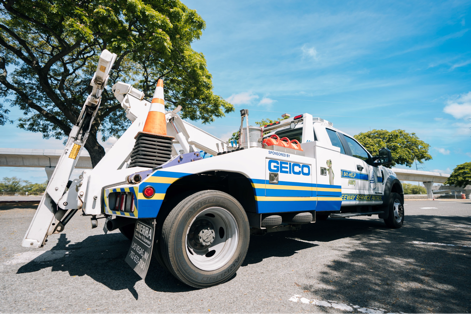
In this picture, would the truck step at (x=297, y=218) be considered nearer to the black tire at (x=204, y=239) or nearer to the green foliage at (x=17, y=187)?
the black tire at (x=204, y=239)

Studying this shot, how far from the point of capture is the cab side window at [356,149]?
5547mm

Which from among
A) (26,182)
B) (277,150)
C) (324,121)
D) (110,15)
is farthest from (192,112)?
(26,182)

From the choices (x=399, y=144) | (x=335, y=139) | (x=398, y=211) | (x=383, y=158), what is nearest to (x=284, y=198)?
(x=335, y=139)

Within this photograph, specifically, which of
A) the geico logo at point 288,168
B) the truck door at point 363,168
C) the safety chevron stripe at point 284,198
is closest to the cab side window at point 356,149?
the truck door at point 363,168

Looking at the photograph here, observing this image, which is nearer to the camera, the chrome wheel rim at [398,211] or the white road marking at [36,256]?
the white road marking at [36,256]

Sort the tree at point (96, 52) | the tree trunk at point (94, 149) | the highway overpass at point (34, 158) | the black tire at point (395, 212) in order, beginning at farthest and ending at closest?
1. the highway overpass at point (34, 158)
2. the tree trunk at point (94, 149)
3. the tree at point (96, 52)
4. the black tire at point (395, 212)

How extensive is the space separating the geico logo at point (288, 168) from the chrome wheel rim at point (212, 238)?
92cm

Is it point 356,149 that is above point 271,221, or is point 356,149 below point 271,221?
above

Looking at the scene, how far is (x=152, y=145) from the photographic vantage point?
10.5 feet

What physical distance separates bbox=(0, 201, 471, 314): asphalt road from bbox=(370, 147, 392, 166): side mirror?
191 centimetres

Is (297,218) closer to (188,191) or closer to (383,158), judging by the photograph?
(188,191)

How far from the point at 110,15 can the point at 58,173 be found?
305 inches

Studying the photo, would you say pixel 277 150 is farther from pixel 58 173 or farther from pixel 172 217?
pixel 58 173

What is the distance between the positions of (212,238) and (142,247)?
0.78 m
